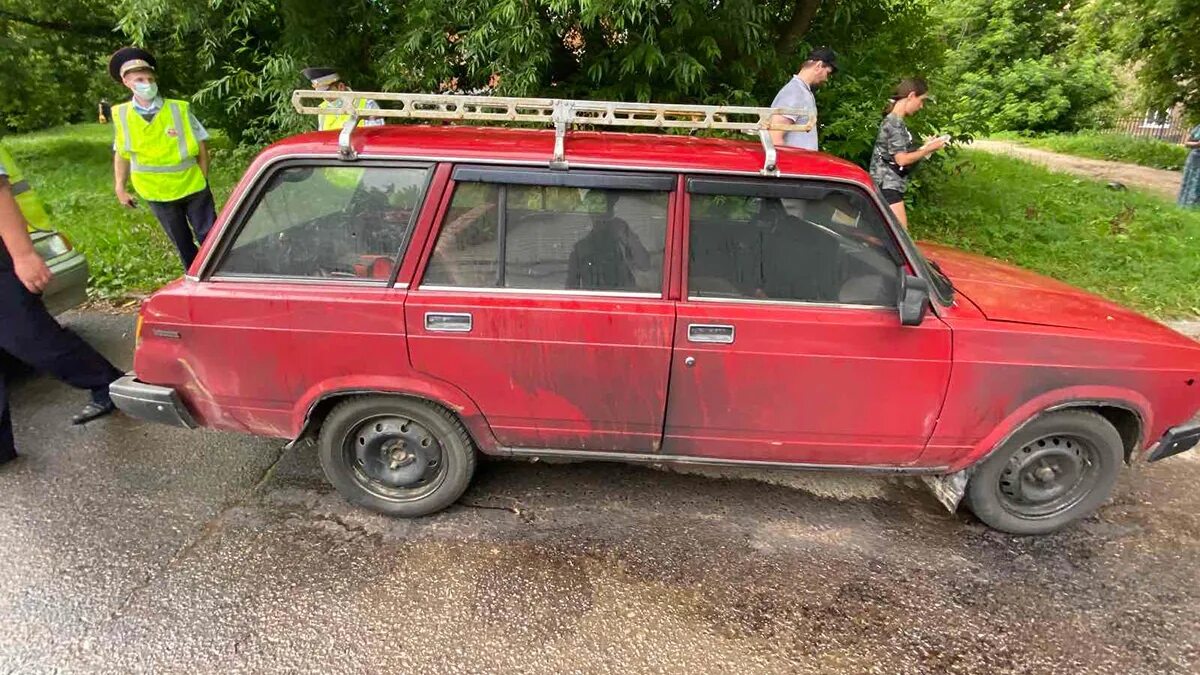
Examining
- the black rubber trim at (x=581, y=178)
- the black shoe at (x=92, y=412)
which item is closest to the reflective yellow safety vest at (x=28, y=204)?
the black shoe at (x=92, y=412)

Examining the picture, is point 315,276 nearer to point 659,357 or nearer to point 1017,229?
point 659,357

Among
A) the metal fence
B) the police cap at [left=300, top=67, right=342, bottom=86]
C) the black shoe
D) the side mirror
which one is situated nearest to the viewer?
the side mirror

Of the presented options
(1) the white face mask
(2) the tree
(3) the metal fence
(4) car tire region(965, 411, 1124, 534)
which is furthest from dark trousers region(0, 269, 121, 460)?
(3) the metal fence

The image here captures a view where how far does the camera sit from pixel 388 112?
9.35 ft

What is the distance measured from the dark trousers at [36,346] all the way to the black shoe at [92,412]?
0.37 ft

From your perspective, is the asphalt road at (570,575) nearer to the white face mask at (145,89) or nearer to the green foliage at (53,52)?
the white face mask at (145,89)

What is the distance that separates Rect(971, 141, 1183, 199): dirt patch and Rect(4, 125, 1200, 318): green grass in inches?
61.1

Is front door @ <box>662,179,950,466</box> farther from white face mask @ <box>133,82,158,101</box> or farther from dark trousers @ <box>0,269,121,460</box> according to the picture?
white face mask @ <box>133,82,158,101</box>

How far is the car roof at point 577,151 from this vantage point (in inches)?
110

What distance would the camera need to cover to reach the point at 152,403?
122 inches

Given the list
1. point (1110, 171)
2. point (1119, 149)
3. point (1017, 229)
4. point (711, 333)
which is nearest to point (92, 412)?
point (711, 333)

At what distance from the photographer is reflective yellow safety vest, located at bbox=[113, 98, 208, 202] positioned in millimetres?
4648

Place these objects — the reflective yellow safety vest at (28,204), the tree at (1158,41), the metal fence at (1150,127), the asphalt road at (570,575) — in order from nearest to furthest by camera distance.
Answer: the asphalt road at (570,575), the reflective yellow safety vest at (28,204), the tree at (1158,41), the metal fence at (1150,127)

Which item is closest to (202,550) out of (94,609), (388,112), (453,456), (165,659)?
(94,609)
